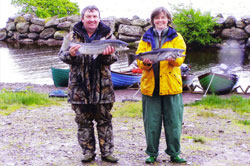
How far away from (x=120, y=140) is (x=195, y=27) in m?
34.4

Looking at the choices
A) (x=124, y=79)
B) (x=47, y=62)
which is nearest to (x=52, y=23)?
(x=47, y=62)

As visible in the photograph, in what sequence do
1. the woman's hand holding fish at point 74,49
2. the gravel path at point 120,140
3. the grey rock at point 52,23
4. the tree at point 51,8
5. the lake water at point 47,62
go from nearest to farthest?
the woman's hand holding fish at point 74,49, the gravel path at point 120,140, the lake water at point 47,62, the grey rock at point 52,23, the tree at point 51,8

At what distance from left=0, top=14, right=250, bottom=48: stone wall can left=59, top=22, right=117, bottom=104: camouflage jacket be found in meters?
31.1

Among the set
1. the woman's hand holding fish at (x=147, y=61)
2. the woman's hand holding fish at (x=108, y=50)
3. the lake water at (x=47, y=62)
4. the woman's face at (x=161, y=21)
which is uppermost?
the woman's face at (x=161, y=21)

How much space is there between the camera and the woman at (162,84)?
15.4 ft

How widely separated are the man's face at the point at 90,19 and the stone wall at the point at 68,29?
102 ft

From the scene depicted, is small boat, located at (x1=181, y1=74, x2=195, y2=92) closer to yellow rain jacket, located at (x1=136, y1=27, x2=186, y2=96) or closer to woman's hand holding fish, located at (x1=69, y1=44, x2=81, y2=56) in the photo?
yellow rain jacket, located at (x1=136, y1=27, x2=186, y2=96)

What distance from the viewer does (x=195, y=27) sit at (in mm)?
39062

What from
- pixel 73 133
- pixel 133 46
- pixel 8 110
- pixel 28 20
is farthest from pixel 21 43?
pixel 73 133

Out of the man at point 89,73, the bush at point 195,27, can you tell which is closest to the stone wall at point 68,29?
the bush at point 195,27

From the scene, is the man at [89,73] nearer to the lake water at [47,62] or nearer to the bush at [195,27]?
the lake water at [47,62]

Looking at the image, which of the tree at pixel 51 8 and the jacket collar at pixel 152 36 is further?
the tree at pixel 51 8

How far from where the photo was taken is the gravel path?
5379mm

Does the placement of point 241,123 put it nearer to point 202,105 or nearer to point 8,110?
point 202,105
